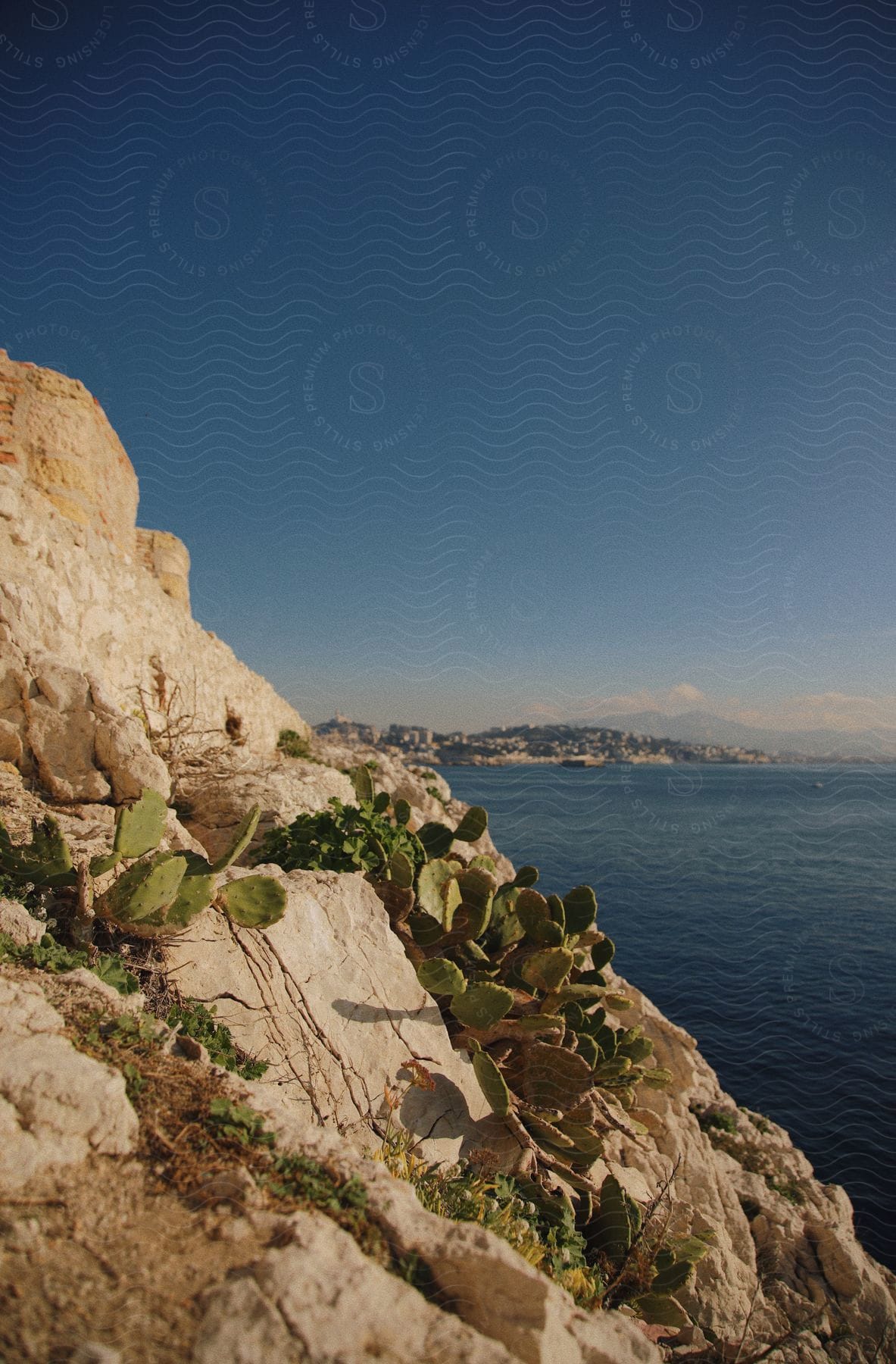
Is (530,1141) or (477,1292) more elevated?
(477,1292)

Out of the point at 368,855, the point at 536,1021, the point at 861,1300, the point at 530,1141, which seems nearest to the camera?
the point at 530,1141

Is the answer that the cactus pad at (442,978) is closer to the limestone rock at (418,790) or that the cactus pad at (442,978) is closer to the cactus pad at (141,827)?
the cactus pad at (141,827)

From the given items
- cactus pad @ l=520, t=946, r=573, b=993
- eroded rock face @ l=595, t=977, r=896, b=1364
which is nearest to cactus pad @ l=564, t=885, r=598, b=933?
cactus pad @ l=520, t=946, r=573, b=993

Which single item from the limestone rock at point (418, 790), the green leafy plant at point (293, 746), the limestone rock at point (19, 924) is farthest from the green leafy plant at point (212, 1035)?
the green leafy plant at point (293, 746)

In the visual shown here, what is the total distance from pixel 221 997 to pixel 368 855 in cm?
237

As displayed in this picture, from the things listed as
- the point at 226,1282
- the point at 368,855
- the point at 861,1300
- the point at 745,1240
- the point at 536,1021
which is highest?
the point at 368,855

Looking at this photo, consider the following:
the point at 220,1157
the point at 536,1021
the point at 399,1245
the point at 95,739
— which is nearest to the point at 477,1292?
the point at 399,1245

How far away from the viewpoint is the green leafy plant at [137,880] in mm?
4223

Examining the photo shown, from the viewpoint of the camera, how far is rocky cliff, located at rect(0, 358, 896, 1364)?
216 cm

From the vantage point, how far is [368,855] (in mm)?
6754

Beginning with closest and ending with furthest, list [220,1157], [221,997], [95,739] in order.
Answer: [220,1157], [221,997], [95,739]

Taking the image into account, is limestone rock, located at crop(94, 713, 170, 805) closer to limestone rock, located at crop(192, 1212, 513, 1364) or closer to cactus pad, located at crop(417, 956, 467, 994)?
cactus pad, located at crop(417, 956, 467, 994)

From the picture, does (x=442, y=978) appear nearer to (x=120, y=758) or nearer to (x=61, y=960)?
(x=61, y=960)

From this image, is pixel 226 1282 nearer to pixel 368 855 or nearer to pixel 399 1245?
pixel 399 1245
